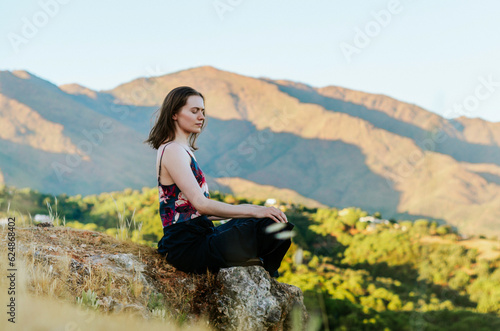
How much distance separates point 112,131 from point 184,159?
69.8m

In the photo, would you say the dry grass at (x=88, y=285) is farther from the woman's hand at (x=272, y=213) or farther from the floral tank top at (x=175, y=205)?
the woman's hand at (x=272, y=213)

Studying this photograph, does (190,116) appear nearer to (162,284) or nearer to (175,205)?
(175,205)

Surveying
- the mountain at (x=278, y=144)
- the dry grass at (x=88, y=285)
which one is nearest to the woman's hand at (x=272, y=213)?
the dry grass at (x=88, y=285)

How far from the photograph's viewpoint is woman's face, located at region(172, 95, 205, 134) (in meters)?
3.26

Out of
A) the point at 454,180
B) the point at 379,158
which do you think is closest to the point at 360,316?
the point at 454,180

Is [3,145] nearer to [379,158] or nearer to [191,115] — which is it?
[379,158]

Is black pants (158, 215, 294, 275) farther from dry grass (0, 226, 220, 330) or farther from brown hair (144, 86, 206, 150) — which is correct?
brown hair (144, 86, 206, 150)

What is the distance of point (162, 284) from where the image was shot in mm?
3010

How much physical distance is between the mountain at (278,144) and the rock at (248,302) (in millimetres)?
40885

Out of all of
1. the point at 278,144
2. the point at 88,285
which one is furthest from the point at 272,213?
the point at 278,144

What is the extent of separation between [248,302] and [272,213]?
627 millimetres

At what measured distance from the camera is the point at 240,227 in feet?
9.77

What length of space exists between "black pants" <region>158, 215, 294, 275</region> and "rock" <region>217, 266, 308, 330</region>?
103 millimetres

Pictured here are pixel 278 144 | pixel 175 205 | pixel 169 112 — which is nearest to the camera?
pixel 175 205
